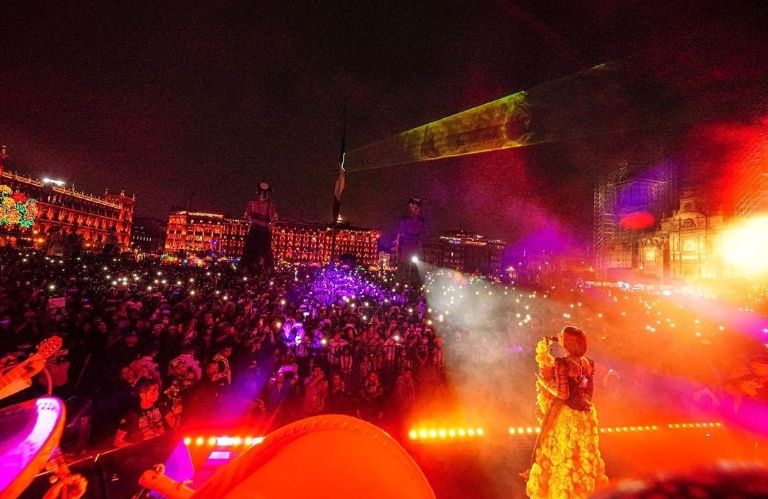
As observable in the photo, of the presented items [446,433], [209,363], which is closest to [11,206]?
[209,363]

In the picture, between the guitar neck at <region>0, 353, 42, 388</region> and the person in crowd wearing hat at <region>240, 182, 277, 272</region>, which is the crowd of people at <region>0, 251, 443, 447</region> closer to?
the guitar neck at <region>0, 353, 42, 388</region>

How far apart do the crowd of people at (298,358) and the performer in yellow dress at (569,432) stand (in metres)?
3.28

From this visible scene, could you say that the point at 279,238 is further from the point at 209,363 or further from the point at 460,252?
the point at 209,363

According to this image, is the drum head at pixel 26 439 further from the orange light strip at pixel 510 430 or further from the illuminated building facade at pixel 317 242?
the illuminated building facade at pixel 317 242

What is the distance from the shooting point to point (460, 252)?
371ft

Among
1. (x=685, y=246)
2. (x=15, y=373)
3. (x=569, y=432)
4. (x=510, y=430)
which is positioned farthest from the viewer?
(x=685, y=246)

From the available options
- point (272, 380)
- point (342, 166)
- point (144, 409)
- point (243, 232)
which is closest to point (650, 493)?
point (144, 409)

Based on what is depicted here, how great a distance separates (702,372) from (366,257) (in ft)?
374

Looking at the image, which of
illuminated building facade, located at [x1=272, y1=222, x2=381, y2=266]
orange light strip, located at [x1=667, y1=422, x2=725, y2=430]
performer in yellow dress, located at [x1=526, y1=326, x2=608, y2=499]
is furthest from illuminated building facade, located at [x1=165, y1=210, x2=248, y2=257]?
performer in yellow dress, located at [x1=526, y1=326, x2=608, y2=499]

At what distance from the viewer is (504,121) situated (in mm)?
9305

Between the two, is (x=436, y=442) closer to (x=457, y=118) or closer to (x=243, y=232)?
(x=457, y=118)

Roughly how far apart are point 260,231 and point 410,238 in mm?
13379

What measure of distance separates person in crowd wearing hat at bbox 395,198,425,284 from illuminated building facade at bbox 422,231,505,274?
76257 mm

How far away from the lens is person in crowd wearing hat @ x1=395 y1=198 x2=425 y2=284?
29578mm
